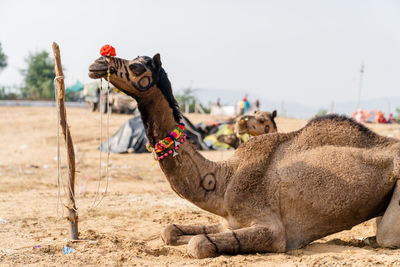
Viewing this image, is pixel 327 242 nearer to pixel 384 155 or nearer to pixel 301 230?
pixel 301 230

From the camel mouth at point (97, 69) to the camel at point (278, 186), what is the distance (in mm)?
301

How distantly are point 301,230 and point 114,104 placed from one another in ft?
71.0

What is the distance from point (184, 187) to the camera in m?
4.71

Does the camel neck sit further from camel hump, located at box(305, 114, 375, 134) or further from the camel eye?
camel hump, located at box(305, 114, 375, 134)

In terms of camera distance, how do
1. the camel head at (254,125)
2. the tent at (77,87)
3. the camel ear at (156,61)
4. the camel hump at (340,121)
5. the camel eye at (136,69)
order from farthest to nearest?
the tent at (77,87) < the camel head at (254,125) < the camel hump at (340,121) < the camel ear at (156,61) < the camel eye at (136,69)

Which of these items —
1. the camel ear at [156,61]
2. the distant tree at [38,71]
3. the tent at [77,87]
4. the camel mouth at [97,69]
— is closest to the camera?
the camel mouth at [97,69]

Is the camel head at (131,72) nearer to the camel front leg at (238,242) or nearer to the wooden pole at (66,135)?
the wooden pole at (66,135)

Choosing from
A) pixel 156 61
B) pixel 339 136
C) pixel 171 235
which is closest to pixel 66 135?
pixel 156 61

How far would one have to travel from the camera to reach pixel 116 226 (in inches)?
239

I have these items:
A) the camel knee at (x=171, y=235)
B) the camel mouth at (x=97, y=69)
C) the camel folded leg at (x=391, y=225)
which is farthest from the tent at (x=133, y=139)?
the camel mouth at (x=97, y=69)

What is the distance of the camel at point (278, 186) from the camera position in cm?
454

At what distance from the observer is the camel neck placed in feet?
14.9

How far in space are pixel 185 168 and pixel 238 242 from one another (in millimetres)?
903

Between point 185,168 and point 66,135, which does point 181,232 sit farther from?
point 66,135
